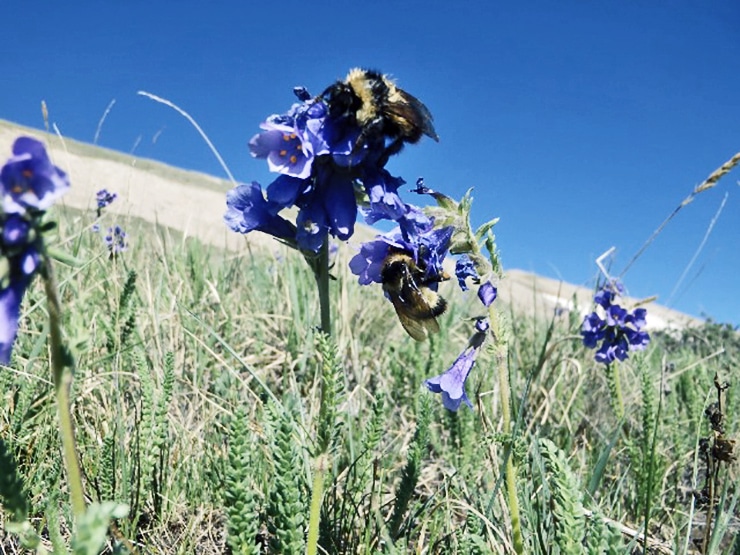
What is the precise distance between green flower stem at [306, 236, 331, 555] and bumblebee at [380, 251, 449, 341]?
0.59 ft

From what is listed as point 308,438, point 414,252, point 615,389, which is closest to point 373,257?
point 414,252

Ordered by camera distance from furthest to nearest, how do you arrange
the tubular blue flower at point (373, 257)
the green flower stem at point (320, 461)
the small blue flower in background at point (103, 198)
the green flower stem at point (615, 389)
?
the small blue flower in background at point (103, 198) → the green flower stem at point (615, 389) → the tubular blue flower at point (373, 257) → the green flower stem at point (320, 461)

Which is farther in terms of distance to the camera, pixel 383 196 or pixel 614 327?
pixel 614 327

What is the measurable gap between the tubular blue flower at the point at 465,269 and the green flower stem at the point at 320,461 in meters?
0.34

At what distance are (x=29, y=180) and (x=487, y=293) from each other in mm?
1043

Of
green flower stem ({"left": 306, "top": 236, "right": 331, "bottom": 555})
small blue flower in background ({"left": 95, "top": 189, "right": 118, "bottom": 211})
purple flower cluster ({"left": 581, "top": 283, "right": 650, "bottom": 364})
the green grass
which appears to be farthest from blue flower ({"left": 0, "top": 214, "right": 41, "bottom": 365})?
small blue flower in background ({"left": 95, "top": 189, "right": 118, "bottom": 211})

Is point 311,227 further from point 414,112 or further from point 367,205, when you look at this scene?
point 414,112

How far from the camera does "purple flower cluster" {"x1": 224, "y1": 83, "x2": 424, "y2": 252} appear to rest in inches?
63.5

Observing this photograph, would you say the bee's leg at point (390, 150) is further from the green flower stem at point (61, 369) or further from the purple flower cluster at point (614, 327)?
the purple flower cluster at point (614, 327)

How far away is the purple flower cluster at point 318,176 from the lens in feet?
5.29

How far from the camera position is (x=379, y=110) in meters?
1.67

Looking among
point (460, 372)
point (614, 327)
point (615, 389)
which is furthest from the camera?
point (614, 327)

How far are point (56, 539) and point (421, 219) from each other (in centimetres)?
101

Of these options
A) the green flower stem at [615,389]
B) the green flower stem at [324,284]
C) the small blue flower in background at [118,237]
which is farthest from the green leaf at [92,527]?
the small blue flower in background at [118,237]
